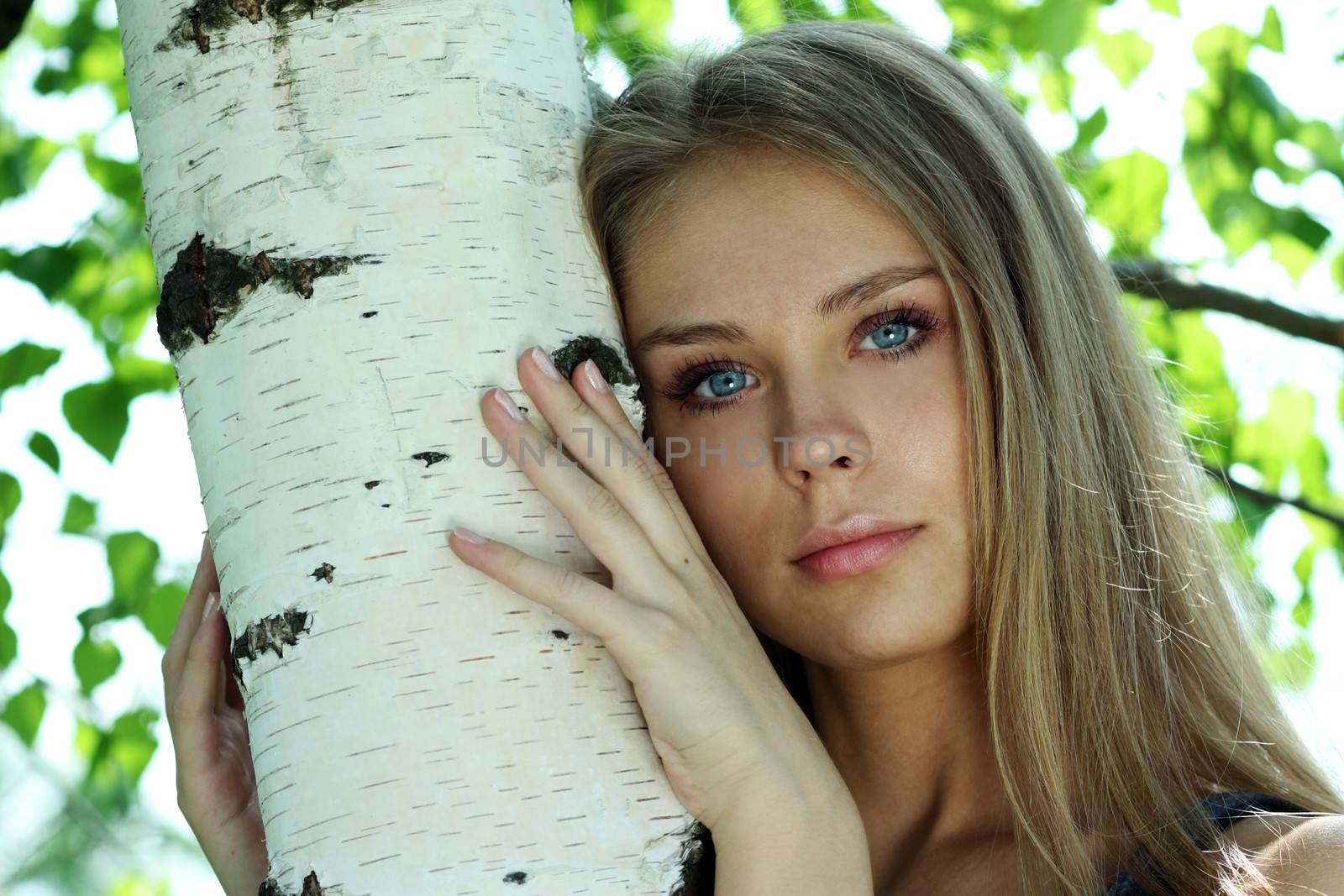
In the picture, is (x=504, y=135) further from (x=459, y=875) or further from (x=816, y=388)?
(x=459, y=875)

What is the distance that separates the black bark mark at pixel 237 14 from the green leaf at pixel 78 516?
6.91 feet

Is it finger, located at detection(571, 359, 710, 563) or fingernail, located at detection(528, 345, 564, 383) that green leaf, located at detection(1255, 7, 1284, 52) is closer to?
finger, located at detection(571, 359, 710, 563)

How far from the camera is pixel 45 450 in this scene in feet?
8.94

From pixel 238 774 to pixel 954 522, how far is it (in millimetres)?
1242

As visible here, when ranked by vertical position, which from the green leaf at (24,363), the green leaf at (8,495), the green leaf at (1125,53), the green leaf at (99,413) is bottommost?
the green leaf at (8,495)

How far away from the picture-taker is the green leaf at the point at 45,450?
2.71 m

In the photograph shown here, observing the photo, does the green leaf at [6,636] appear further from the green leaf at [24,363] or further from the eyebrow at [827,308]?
the eyebrow at [827,308]

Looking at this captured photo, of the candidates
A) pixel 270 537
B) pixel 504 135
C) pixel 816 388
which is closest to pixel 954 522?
pixel 816 388

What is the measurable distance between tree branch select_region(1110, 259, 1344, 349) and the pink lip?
60.8 inches

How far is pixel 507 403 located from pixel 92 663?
217 centimetres

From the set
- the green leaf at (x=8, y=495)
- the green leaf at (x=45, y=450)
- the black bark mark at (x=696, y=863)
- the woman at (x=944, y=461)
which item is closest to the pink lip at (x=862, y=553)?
the woman at (x=944, y=461)

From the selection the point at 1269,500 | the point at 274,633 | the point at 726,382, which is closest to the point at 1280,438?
the point at 1269,500

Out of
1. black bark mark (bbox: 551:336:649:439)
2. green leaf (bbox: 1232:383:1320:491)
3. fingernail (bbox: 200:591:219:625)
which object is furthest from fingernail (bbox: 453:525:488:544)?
green leaf (bbox: 1232:383:1320:491)

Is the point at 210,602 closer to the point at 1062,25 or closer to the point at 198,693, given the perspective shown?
the point at 198,693
